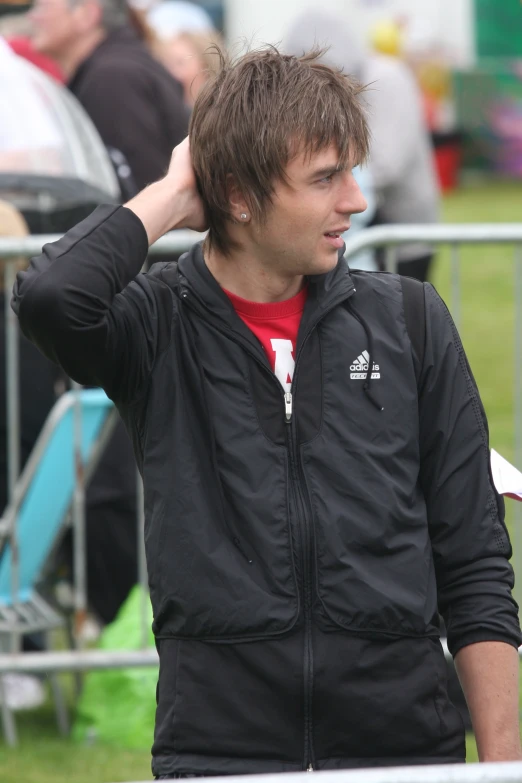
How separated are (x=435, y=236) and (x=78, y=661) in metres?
1.70

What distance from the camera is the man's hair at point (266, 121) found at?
225 cm

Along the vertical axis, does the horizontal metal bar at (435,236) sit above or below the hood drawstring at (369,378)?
below

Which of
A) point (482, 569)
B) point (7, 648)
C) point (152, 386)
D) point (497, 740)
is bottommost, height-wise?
point (7, 648)

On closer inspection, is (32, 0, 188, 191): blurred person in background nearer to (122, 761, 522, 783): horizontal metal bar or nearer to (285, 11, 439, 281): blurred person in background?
(285, 11, 439, 281): blurred person in background

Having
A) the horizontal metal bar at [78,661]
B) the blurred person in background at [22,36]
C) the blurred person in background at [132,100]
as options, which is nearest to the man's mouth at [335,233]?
the horizontal metal bar at [78,661]

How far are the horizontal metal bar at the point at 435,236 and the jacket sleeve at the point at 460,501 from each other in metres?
1.64

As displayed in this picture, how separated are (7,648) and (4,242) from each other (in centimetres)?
137

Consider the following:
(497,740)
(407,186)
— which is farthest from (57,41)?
(497,740)

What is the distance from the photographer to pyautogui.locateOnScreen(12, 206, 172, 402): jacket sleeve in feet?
7.34

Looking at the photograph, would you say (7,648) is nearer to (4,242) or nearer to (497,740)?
(4,242)

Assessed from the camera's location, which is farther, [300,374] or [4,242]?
[4,242]

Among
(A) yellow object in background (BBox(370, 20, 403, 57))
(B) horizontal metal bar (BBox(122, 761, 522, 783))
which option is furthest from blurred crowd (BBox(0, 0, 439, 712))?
(A) yellow object in background (BBox(370, 20, 403, 57))

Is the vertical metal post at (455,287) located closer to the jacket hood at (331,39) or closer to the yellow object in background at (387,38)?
the jacket hood at (331,39)

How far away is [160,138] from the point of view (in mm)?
6316
